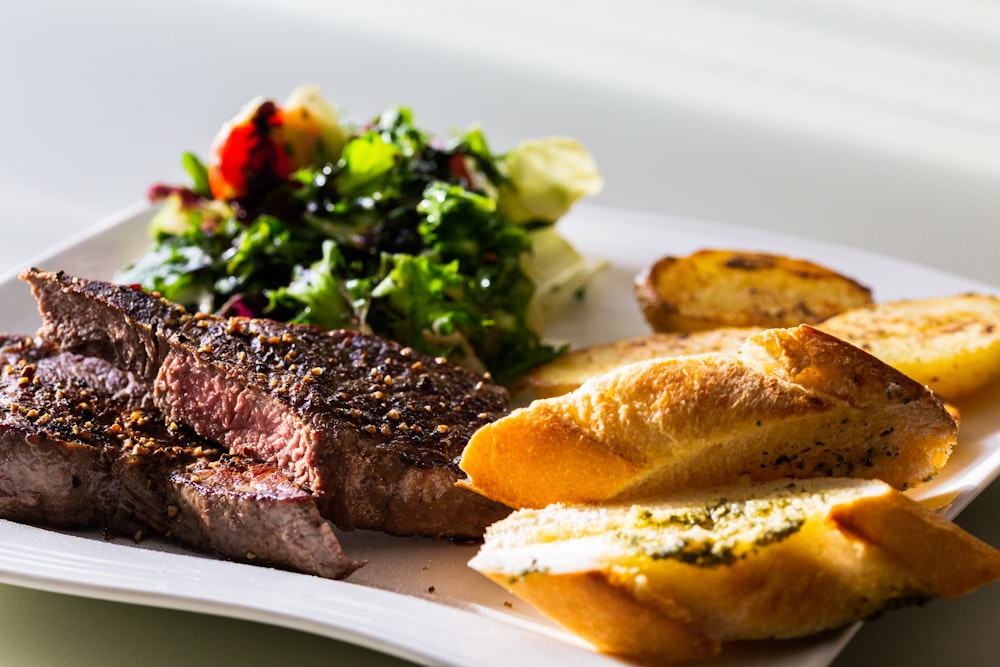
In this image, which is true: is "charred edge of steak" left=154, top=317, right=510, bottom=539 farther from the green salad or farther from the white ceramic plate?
the green salad

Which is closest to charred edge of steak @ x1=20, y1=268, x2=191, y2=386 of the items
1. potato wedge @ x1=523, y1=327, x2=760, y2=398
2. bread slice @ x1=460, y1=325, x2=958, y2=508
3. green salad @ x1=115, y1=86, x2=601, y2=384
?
green salad @ x1=115, y1=86, x2=601, y2=384

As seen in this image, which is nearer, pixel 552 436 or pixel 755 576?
pixel 755 576

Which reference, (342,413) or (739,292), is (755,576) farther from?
(739,292)

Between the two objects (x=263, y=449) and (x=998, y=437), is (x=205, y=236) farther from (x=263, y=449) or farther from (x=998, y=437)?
(x=998, y=437)

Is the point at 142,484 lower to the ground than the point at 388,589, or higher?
higher

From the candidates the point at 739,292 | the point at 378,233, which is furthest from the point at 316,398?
the point at 739,292
